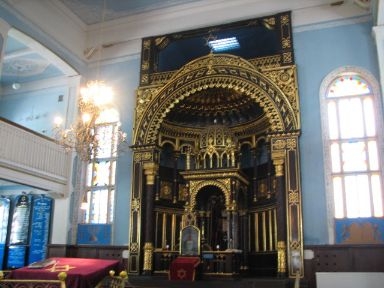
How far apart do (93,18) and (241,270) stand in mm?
7701

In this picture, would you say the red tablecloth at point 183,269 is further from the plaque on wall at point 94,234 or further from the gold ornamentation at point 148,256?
the plaque on wall at point 94,234

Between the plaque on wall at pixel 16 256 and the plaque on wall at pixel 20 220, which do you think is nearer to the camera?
the plaque on wall at pixel 16 256

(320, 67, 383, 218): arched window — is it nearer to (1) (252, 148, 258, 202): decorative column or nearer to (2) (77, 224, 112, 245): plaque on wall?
(1) (252, 148, 258, 202): decorative column

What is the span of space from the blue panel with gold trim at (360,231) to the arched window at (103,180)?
539 centimetres

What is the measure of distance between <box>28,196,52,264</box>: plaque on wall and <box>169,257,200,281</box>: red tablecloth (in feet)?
13.3

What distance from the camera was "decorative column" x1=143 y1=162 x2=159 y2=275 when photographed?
408 inches

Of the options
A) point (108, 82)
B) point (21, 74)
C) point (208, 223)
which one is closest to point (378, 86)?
point (208, 223)

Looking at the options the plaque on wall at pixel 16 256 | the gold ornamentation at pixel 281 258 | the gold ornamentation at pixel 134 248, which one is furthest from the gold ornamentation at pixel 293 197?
the plaque on wall at pixel 16 256

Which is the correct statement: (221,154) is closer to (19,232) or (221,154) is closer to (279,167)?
(279,167)

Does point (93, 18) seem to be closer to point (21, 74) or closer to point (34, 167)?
point (21, 74)

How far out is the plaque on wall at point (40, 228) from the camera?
468 inches

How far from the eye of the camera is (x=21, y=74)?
45.2ft

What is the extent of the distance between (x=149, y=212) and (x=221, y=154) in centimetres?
218

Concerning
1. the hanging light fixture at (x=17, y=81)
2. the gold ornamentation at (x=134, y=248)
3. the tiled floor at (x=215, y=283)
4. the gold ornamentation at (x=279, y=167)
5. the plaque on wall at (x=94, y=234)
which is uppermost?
the hanging light fixture at (x=17, y=81)
